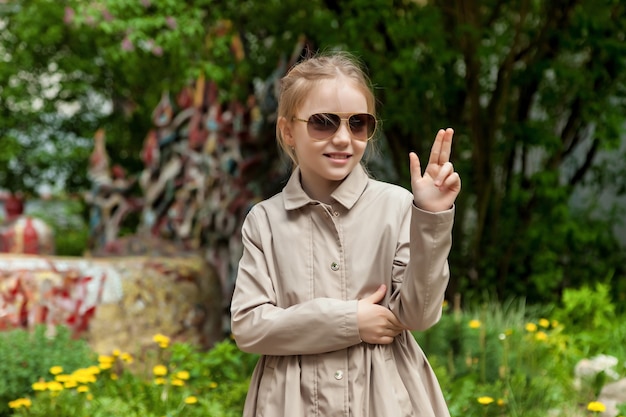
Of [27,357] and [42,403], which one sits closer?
[42,403]

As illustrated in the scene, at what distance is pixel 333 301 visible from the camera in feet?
6.59

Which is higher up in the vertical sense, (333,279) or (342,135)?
(342,135)

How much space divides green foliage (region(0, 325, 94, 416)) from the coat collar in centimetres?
257

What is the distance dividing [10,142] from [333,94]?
9.27 m

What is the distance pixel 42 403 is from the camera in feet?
12.3

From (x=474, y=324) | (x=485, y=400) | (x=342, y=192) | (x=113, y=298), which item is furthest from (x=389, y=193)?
(x=113, y=298)

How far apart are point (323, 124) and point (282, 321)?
0.48 m

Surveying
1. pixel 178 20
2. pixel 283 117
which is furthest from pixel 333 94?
pixel 178 20

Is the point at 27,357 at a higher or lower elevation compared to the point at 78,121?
lower

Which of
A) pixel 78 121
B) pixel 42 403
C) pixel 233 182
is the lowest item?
pixel 42 403

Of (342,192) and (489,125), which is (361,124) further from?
(489,125)

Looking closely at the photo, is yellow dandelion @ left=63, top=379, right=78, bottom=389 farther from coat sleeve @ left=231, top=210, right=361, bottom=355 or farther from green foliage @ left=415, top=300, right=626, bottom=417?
coat sleeve @ left=231, top=210, right=361, bottom=355

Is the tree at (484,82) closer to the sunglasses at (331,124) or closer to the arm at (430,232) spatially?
the sunglasses at (331,124)

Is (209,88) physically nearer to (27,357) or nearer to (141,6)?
(141,6)
